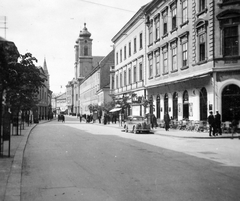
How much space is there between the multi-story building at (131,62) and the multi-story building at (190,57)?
10.7 inches

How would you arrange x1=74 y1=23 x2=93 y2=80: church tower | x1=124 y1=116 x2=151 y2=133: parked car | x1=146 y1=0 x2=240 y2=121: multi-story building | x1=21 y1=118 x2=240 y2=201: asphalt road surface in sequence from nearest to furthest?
x1=21 y1=118 x2=240 y2=201: asphalt road surface, x1=146 y1=0 x2=240 y2=121: multi-story building, x1=124 y1=116 x2=151 y2=133: parked car, x1=74 y1=23 x2=93 y2=80: church tower

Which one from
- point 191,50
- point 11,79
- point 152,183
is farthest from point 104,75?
point 152,183

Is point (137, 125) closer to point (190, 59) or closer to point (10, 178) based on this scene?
point (190, 59)

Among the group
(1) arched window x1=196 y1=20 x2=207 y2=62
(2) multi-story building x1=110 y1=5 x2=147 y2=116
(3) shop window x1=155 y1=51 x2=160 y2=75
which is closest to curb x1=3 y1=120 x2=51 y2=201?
(1) arched window x1=196 y1=20 x2=207 y2=62

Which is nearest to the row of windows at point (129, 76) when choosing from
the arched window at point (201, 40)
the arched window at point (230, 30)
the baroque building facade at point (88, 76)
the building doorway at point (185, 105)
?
the building doorway at point (185, 105)

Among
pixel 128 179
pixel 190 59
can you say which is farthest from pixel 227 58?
A: pixel 128 179

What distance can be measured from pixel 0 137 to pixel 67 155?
2398 millimetres

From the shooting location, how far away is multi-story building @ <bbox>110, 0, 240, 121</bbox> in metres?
23.7

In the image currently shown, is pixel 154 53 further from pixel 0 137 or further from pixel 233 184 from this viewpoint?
pixel 233 184

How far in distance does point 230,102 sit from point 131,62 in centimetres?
2290

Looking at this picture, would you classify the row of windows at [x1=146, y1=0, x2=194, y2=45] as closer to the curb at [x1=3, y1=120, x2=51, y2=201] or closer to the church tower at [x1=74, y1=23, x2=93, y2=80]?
the curb at [x1=3, y1=120, x2=51, y2=201]

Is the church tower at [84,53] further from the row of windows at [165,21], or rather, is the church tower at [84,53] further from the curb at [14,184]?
the curb at [14,184]

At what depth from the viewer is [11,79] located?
476 inches

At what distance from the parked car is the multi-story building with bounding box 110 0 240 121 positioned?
3.96 meters
